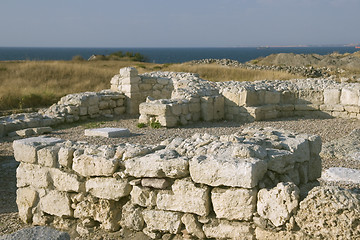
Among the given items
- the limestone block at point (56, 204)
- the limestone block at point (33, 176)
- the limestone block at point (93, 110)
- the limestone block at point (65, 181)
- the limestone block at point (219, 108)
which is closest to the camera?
the limestone block at point (65, 181)

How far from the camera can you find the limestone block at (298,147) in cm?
456

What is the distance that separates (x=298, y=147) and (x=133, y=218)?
2025 mm

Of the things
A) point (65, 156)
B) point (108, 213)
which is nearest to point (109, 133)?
point (65, 156)

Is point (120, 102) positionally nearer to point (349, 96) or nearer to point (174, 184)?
point (349, 96)

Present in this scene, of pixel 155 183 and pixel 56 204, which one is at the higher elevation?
pixel 155 183

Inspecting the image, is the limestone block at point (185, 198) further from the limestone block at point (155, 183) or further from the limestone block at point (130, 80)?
the limestone block at point (130, 80)

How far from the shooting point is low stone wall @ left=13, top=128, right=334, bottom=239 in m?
3.82

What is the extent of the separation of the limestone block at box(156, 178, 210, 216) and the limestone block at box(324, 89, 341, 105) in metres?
9.44

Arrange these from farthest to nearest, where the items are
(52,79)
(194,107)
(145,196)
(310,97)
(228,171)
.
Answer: (52,79) → (310,97) → (194,107) → (145,196) → (228,171)

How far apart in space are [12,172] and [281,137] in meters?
4.91

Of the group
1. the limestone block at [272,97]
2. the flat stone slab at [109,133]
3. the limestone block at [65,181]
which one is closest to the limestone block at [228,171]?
the limestone block at [65,181]

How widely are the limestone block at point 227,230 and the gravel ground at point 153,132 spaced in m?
2.98

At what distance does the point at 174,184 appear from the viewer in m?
4.18

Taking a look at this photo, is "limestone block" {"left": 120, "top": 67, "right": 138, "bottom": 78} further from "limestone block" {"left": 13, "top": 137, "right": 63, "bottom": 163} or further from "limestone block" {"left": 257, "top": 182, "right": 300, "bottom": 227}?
"limestone block" {"left": 257, "top": 182, "right": 300, "bottom": 227}
